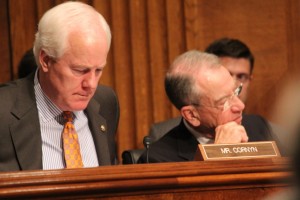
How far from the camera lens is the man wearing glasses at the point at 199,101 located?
2.79 metres

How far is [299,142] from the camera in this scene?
0.45 metres

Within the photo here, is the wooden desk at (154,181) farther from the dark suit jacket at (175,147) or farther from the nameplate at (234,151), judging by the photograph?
the dark suit jacket at (175,147)

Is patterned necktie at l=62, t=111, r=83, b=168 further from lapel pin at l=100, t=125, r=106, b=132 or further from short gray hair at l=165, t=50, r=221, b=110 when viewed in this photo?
short gray hair at l=165, t=50, r=221, b=110

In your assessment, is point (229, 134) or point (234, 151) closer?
point (234, 151)

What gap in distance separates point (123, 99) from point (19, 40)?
28.5 inches

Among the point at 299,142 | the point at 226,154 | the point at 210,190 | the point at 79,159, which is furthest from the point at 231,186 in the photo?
the point at 299,142

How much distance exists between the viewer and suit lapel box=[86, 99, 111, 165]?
240 centimetres

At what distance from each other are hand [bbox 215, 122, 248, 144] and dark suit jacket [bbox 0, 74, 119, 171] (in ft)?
1.52

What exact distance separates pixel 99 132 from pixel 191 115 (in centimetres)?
59

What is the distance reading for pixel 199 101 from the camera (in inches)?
114

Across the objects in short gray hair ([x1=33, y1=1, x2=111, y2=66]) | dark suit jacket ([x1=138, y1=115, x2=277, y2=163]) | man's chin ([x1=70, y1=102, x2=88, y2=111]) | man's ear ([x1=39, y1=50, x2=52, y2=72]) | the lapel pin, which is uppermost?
short gray hair ([x1=33, y1=1, x2=111, y2=66])

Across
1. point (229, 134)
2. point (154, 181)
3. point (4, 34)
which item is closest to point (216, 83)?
point (229, 134)

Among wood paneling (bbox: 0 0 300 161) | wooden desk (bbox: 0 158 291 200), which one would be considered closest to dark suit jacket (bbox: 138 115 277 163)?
wooden desk (bbox: 0 158 291 200)

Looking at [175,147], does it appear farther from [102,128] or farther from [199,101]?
[102,128]
